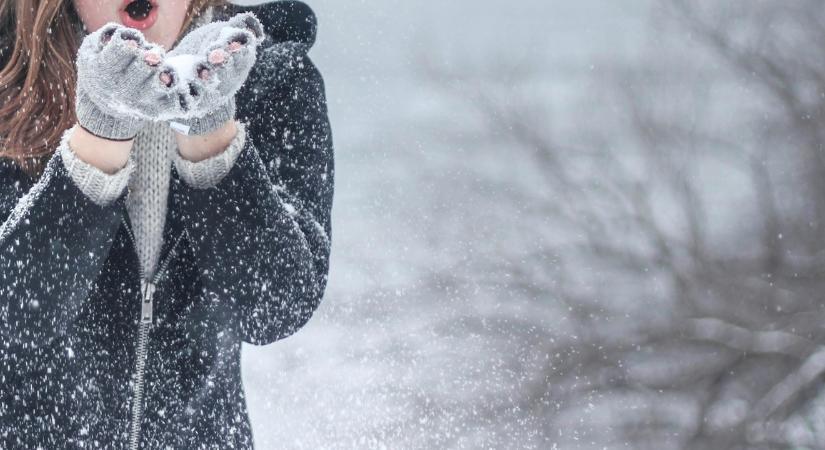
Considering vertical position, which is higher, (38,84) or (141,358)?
(38,84)

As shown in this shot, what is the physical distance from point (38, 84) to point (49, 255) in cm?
20

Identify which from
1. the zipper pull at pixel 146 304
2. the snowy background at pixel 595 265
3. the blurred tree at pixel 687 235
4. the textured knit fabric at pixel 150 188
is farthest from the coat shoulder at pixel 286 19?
the blurred tree at pixel 687 235

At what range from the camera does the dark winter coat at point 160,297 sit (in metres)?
1.04

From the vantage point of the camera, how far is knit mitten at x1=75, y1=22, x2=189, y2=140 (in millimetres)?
926

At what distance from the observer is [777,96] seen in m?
9.79

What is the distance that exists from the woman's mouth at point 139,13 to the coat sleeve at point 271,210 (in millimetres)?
119

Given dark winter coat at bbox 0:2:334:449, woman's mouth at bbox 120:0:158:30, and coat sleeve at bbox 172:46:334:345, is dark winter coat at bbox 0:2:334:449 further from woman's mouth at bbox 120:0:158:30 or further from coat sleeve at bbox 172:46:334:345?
woman's mouth at bbox 120:0:158:30

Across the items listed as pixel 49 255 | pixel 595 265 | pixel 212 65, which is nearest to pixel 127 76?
pixel 212 65

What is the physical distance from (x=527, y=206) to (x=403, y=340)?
1.79 m

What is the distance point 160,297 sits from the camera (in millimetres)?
1145

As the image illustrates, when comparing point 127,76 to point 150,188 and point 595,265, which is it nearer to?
point 150,188

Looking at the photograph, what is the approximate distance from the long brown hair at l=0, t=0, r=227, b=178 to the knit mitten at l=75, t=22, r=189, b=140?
18cm

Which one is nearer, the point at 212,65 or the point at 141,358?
the point at 212,65

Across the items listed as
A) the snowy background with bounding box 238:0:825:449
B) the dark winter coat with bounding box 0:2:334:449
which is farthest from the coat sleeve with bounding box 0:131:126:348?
the snowy background with bounding box 238:0:825:449
